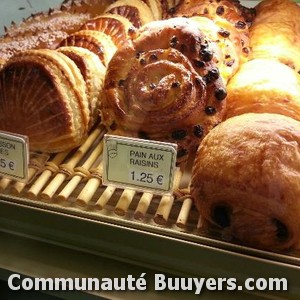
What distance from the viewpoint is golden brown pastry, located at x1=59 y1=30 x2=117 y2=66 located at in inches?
67.0

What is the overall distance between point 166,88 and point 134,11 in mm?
764

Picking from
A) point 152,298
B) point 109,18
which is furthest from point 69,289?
point 109,18

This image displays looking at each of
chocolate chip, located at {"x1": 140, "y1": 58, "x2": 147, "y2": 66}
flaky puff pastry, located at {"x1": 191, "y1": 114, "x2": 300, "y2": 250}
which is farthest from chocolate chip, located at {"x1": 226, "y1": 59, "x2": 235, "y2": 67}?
flaky puff pastry, located at {"x1": 191, "y1": 114, "x2": 300, "y2": 250}

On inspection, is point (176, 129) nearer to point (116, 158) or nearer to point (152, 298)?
point (116, 158)

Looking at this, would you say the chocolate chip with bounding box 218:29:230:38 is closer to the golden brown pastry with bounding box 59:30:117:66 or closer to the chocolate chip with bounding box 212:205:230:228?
the golden brown pastry with bounding box 59:30:117:66

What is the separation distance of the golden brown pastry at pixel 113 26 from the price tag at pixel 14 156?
2.09 ft

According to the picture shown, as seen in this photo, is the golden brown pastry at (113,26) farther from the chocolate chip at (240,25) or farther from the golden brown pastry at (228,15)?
the chocolate chip at (240,25)

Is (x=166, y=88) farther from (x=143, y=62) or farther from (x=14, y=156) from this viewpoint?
(x=14, y=156)

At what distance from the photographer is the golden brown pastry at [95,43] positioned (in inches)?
67.0

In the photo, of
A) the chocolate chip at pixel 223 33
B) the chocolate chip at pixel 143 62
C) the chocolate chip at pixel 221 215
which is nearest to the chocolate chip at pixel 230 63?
the chocolate chip at pixel 223 33

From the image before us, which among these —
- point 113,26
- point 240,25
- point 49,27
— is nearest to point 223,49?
point 240,25

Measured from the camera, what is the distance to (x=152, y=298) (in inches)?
48.6

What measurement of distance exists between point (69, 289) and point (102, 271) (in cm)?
10

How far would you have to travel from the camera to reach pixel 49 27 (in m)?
1.98
